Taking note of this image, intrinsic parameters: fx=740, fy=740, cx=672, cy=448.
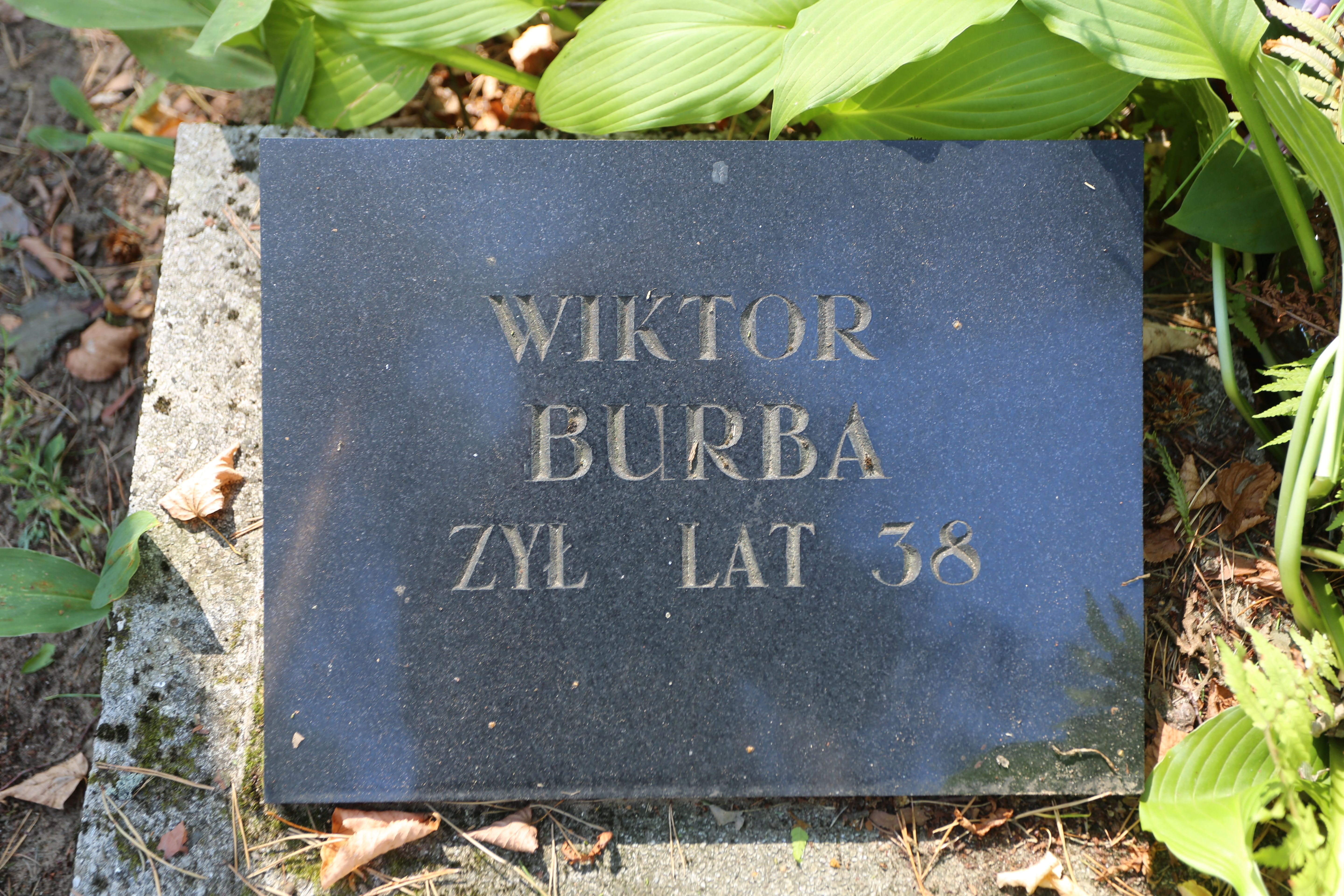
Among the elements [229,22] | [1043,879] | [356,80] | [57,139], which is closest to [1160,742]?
[1043,879]

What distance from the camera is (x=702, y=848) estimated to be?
1471mm

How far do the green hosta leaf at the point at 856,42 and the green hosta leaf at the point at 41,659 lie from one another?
1966 millimetres

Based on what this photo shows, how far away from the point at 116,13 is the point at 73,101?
1.75 ft

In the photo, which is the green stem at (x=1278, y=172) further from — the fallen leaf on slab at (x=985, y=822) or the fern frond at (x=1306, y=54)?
the fallen leaf on slab at (x=985, y=822)

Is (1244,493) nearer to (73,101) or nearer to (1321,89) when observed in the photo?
(1321,89)

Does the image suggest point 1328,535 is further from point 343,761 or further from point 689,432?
point 343,761

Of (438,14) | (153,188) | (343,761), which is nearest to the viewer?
(343,761)

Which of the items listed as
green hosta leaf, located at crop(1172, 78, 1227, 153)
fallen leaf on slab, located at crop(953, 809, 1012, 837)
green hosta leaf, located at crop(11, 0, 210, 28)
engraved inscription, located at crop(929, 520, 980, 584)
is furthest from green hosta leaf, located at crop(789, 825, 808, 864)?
green hosta leaf, located at crop(11, 0, 210, 28)

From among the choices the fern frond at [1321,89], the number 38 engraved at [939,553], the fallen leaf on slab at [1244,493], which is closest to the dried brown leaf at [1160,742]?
the fallen leaf on slab at [1244,493]

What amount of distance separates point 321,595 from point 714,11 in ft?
4.52

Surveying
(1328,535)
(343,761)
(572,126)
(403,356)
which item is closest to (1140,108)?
(1328,535)

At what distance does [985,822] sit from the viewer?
1489 millimetres

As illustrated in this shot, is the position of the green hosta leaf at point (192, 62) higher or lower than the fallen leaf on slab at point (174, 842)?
higher

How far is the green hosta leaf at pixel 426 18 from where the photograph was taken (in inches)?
61.9
